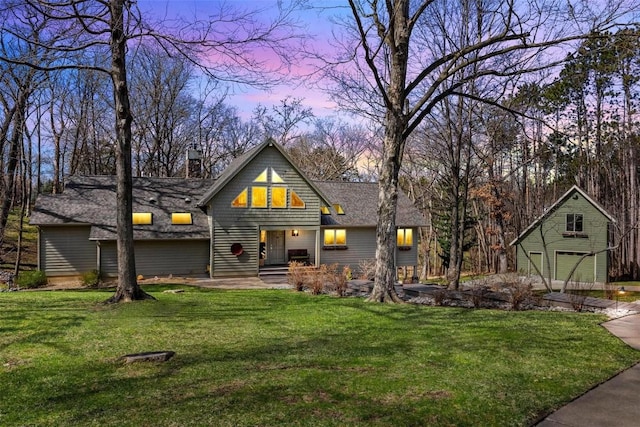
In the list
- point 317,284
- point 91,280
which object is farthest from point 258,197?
point 317,284

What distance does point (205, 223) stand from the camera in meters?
23.1

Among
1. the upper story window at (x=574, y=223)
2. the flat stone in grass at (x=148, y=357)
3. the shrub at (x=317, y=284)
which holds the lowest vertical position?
the shrub at (x=317, y=284)

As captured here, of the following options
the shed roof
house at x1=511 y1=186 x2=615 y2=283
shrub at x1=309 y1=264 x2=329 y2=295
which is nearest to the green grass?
shrub at x1=309 y1=264 x2=329 y2=295

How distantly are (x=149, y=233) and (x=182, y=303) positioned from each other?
12.0m

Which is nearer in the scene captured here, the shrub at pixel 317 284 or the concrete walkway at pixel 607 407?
the concrete walkway at pixel 607 407

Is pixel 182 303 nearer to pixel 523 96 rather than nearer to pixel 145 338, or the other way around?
pixel 145 338

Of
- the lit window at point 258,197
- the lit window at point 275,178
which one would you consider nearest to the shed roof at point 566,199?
the lit window at point 275,178

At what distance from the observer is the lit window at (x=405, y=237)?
85.8ft

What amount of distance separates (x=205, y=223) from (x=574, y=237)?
22191 millimetres

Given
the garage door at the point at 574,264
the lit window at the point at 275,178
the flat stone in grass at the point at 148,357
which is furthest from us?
the garage door at the point at 574,264

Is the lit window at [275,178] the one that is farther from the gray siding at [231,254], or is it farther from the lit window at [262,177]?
the gray siding at [231,254]

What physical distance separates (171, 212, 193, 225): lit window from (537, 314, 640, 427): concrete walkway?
20.2 meters

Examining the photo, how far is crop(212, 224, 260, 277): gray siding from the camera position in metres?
22.0

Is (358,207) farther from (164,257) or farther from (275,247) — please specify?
(164,257)
